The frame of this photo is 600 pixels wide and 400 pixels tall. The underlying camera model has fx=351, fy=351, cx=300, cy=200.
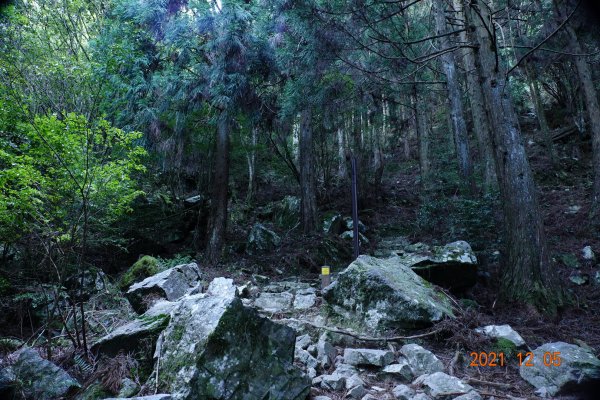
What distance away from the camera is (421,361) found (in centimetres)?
363

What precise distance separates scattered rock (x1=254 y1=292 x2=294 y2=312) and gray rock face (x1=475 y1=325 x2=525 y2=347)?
2847mm

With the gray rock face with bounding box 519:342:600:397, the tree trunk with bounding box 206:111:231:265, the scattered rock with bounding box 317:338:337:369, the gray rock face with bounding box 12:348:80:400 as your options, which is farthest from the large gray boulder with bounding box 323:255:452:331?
the tree trunk with bounding box 206:111:231:265

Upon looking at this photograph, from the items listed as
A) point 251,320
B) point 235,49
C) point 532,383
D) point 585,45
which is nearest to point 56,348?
point 251,320

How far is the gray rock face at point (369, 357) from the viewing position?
11.8ft

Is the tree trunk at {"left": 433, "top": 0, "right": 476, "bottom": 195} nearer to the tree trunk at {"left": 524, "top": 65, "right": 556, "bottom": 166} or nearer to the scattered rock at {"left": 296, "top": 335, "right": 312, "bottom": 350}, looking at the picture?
the tree trunk at {"left": 524, "top": 65, "right": 556, "bottom": 166}

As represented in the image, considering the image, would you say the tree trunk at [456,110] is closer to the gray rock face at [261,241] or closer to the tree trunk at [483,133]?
the tree trunk at [483,133]

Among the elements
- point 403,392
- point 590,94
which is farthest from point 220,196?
point 590,94

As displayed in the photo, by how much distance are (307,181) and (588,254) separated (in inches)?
287

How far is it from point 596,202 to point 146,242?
1311cm

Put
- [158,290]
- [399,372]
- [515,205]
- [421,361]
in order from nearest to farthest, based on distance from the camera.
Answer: [399,372] < [421,361] < [158,290] < [515,205]

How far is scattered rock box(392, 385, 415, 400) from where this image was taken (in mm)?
2992

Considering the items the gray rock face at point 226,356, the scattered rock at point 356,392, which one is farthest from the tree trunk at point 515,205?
the gray rock face at point 226,356

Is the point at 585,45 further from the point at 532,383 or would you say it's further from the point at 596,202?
the point at 532,383

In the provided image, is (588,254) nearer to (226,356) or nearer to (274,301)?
(274,301)
